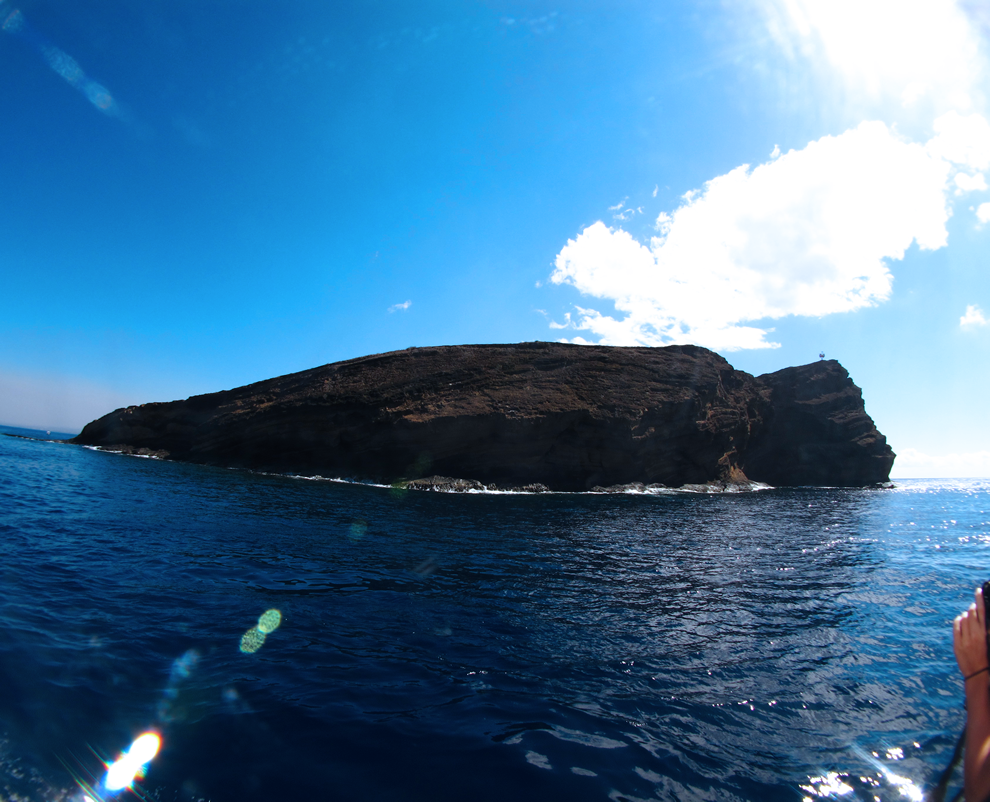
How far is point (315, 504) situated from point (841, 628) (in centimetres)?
2076

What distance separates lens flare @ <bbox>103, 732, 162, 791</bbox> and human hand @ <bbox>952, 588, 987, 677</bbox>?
608 centimetres

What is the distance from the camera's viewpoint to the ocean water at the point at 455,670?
425 cm

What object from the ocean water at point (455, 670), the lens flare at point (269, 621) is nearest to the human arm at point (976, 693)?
the ocean water at point (455, 670)

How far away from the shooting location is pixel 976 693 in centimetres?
209

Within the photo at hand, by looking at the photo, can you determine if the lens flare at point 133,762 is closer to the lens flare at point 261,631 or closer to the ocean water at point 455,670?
the ocean water at point 455,670

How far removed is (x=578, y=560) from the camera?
525 inches

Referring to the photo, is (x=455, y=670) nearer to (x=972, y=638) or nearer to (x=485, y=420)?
(x=972, y=638)

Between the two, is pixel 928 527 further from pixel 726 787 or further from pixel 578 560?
pixel 726 787

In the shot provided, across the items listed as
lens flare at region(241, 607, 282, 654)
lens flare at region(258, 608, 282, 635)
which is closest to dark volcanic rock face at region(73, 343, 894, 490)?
lens flare at region(258, 608, 282, 635)

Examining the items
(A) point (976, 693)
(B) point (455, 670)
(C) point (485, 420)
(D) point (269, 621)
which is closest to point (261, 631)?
(D) point (269, 621)

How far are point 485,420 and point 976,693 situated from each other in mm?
39255

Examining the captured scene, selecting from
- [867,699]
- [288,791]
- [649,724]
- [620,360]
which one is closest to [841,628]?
[867,699]

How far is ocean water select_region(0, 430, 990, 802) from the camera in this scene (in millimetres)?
4254

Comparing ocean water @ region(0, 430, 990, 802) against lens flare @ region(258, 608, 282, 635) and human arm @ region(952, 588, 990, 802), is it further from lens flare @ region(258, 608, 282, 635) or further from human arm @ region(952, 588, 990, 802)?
human arm @ region(952, 588, 990, 802)
